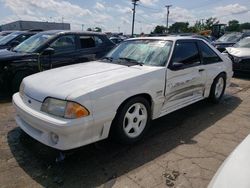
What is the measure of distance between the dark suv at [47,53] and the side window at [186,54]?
303 centimetres

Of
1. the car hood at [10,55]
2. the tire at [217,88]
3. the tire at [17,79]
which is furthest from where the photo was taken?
the tire at [17,79]

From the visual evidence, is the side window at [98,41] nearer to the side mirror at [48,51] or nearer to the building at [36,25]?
the side mirror at [48,51]

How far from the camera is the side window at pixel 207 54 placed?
499 cm

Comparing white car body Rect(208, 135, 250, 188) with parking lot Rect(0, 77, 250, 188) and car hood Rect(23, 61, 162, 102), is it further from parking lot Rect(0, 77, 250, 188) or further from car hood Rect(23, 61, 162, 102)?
car hood Rect(23, 61, 162, 102)

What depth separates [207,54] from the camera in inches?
202

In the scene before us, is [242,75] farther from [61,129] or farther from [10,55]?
[61,129]

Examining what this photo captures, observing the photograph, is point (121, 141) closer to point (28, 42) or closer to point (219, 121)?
point (219, 121)

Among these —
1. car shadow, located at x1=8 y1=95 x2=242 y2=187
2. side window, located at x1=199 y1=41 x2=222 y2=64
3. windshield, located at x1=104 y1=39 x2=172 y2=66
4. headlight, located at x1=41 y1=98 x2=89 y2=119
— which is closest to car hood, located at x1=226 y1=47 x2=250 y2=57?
side window, located at x1=199 y1=41 x2=222 y2=64

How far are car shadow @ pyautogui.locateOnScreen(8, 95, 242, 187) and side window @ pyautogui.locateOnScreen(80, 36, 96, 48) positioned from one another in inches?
138

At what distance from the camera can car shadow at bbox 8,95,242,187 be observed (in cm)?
289

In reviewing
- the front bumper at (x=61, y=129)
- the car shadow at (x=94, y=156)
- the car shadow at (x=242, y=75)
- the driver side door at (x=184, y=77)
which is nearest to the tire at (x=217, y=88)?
the driver side door at (x=184, y=77)

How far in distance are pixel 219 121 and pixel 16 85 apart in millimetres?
4514

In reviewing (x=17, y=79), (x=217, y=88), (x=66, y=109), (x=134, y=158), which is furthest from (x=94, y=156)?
(x=17, y=79)

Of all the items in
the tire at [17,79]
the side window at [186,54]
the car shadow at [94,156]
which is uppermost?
the side window at [186,54]
